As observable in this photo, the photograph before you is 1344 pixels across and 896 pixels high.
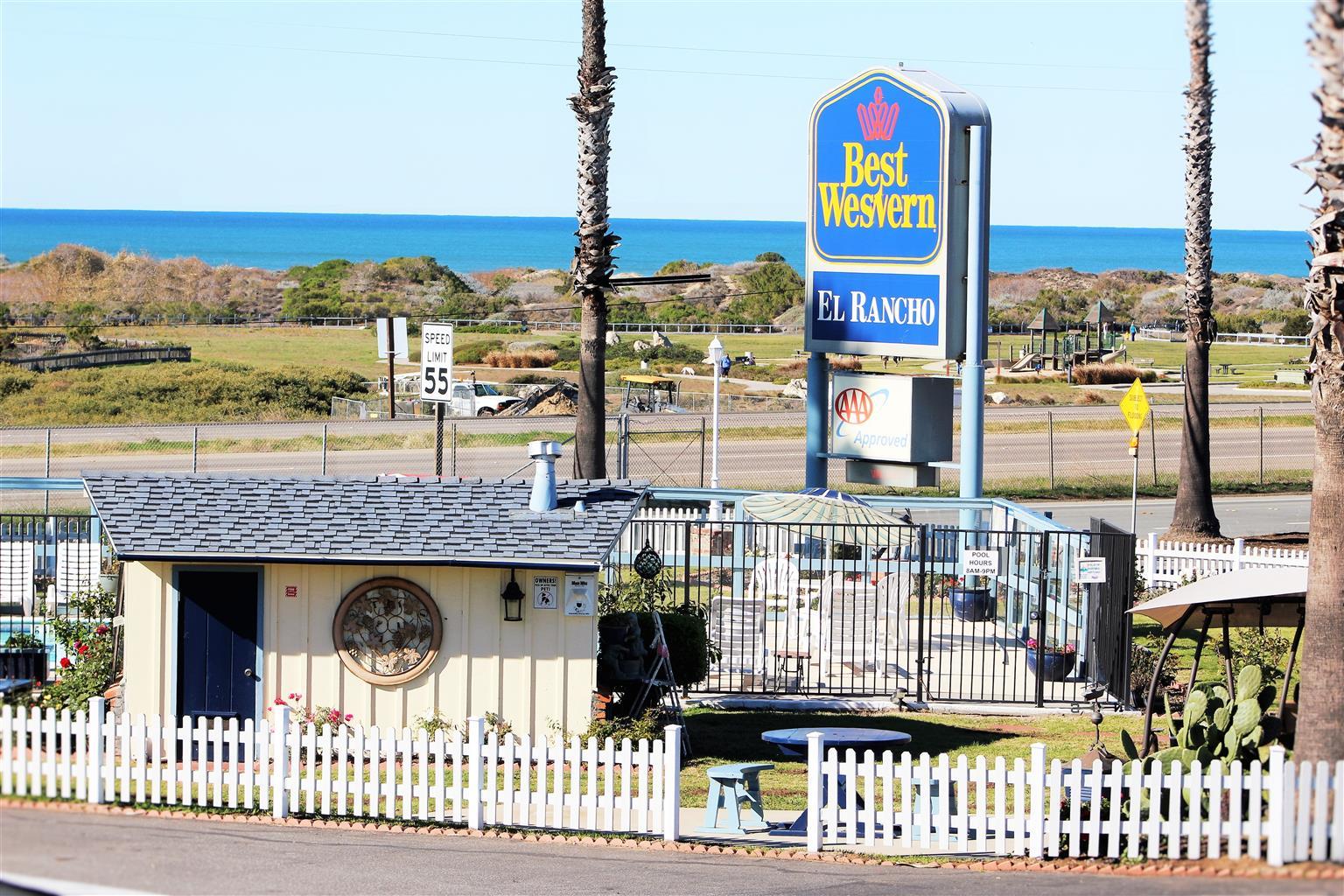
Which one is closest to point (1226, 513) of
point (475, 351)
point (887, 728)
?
point (887, 728)

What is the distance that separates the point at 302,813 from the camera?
13.3m

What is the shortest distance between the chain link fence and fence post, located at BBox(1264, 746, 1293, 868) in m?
19.9

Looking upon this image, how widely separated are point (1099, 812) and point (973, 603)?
9.93 m

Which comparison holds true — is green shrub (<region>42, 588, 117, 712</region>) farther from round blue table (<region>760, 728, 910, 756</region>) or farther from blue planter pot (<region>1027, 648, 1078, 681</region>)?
blue planter pot (<region>1027, 648, 1078, 681</region>)

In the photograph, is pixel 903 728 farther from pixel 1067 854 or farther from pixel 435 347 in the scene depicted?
pixel 435 347

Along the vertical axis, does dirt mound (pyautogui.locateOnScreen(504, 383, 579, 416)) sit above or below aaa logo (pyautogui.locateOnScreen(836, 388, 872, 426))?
above

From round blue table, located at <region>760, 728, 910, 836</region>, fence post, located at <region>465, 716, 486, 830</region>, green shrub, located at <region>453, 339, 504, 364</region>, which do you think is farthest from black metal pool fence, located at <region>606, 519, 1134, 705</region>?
green shrub, located at <region>453, 339, 504, 364</region>

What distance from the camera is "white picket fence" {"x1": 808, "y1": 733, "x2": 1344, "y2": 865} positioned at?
11.8 metres

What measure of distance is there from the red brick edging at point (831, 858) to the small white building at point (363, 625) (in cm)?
236

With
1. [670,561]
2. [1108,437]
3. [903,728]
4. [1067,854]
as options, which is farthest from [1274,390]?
[1067,854]

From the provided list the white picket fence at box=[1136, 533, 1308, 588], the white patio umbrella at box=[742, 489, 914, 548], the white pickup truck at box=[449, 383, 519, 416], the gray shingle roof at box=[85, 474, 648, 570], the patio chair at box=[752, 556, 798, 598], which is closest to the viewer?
the gray shingle roof at box=[85, 474, 648, 570]

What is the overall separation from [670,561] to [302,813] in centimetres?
1259

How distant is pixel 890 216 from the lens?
907 inches

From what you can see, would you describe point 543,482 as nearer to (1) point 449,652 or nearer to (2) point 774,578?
(1) point 449,652
